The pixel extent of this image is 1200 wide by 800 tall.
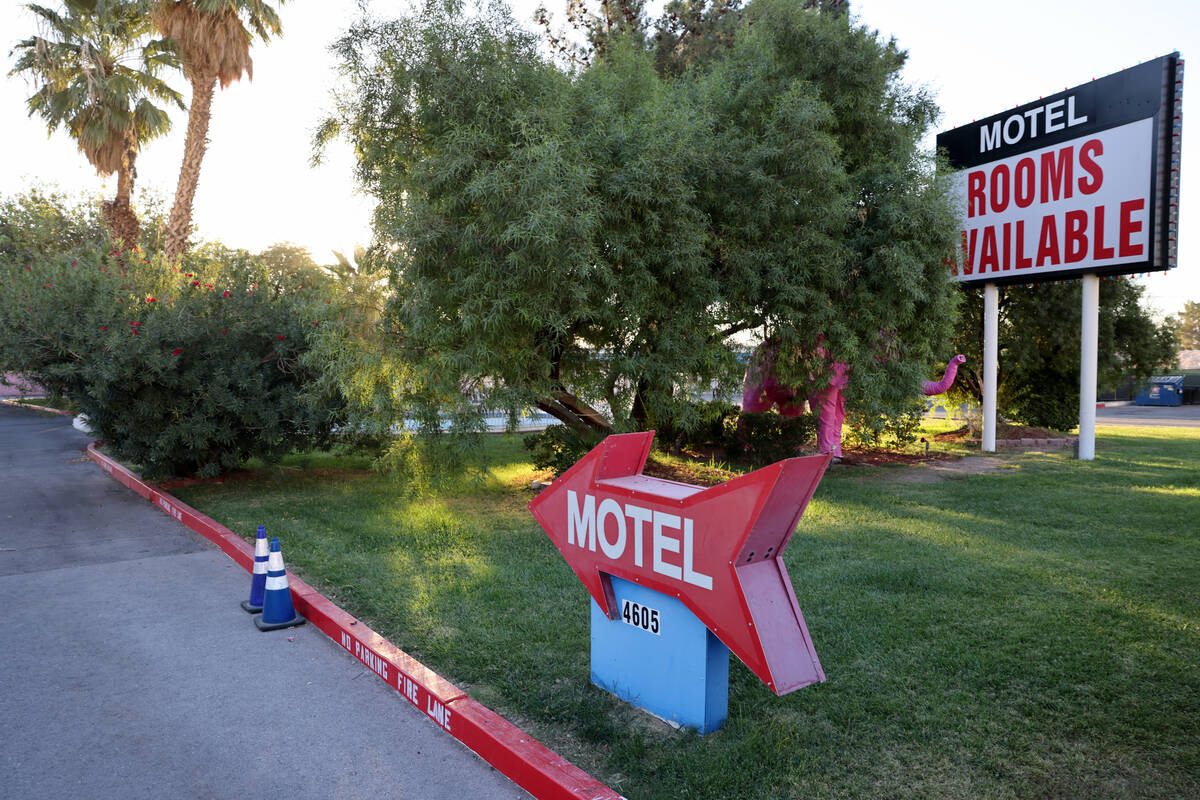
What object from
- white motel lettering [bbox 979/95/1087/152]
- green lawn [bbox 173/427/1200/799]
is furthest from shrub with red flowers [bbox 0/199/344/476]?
white motel lettering [bbox 979/95/1087/152]

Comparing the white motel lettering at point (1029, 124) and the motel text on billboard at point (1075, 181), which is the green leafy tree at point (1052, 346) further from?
the white motel lettering at point (1029, 124)

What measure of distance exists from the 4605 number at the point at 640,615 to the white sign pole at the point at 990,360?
1290 cm

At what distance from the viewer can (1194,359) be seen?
59031 mm

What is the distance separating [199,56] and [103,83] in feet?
10.3

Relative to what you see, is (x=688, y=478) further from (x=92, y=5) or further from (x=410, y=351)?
(x=92, y=5)

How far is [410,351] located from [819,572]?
17.1 feet

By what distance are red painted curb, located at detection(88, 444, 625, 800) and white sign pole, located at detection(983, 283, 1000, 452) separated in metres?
13.1

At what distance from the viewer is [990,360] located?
1479 cm

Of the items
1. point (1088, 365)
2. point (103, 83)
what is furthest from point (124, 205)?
point (1088, 365)

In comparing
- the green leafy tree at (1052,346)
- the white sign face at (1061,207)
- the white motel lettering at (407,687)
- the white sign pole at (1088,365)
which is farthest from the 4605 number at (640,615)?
the green leafy tree at (1052,346)

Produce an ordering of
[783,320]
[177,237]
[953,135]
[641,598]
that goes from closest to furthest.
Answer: [641,598]
[783,320]
[953,135]
[177,237]

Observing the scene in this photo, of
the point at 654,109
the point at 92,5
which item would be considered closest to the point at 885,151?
the point at 654,109

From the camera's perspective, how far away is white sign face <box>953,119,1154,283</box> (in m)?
12.2

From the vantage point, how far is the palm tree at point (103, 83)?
17297 millimetres
